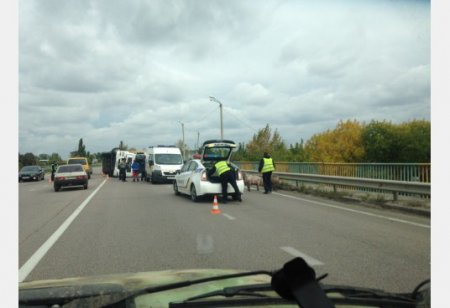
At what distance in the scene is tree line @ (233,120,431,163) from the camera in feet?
178

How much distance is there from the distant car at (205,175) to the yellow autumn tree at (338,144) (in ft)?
169

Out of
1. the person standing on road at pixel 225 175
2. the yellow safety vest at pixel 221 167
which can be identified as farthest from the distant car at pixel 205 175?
the yellow safety vest at pixel 221 167

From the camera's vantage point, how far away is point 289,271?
2.03 metres

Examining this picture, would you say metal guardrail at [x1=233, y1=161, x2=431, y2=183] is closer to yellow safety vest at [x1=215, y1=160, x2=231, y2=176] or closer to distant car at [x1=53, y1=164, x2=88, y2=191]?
yellow safety vest at [x1=215, y1=160, x2=231, y2=176]

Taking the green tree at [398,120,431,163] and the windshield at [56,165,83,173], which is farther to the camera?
the green tree at [398,120,431,163]

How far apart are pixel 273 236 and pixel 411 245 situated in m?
2.37

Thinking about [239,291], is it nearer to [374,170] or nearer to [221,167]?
[221,167]

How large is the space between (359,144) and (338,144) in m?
4.40

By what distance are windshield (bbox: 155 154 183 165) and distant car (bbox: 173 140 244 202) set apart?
11834 mm

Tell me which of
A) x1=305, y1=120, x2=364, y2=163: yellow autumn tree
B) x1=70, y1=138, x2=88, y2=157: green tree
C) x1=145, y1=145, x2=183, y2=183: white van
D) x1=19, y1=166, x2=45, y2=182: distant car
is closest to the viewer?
x1=145, y1=145, x2=183, y2=183: white van

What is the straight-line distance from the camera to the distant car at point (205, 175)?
→ 1625cm

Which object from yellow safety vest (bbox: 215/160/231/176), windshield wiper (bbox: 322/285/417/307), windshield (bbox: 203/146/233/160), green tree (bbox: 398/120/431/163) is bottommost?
windshield wiper (bbox: 322/285/417/307)

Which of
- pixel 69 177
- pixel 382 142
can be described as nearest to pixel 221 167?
pixel 69 177

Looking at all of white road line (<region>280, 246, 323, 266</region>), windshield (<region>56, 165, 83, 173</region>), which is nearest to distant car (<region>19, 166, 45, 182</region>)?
windshield (<region>56, 165, 83, 173</region>)
